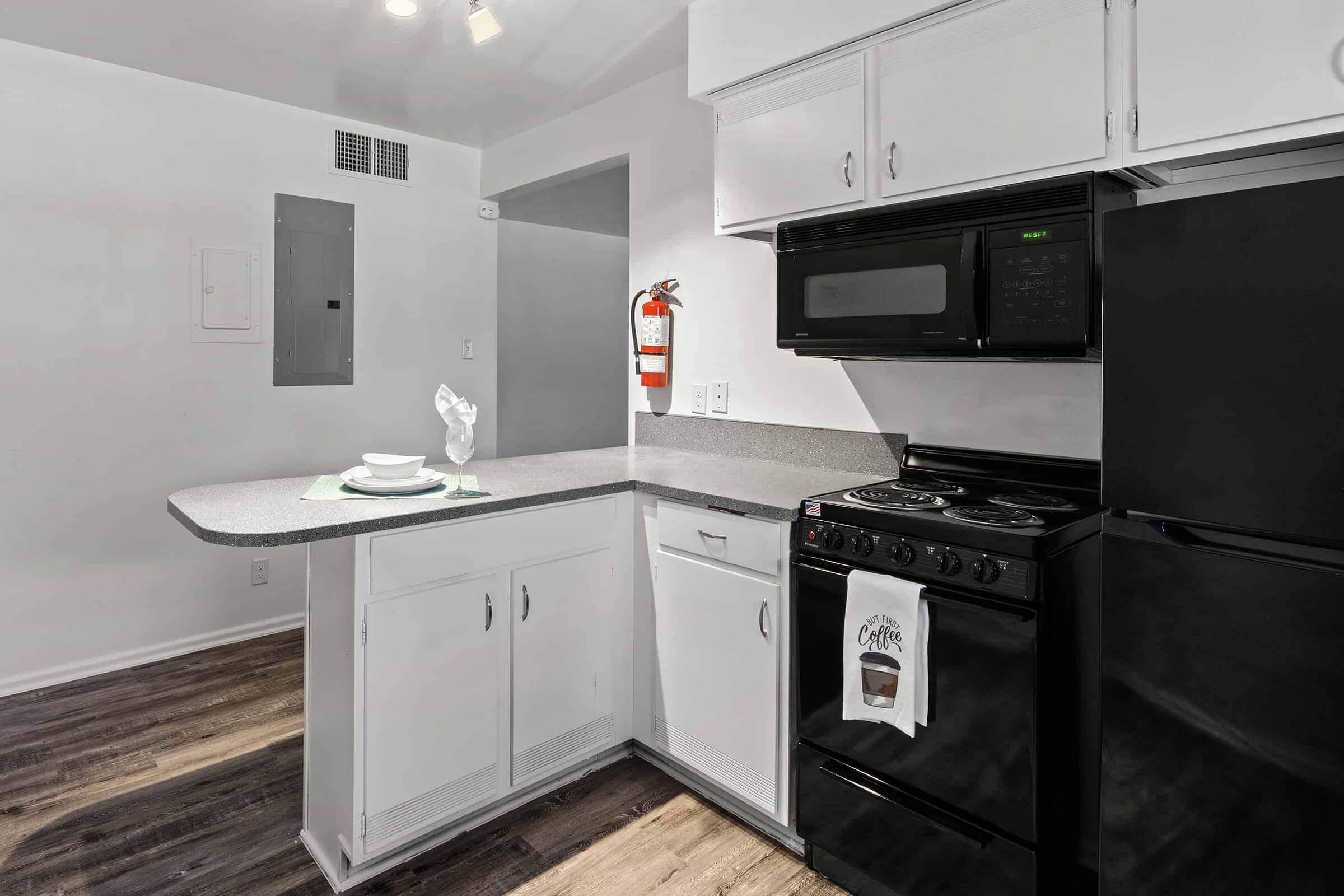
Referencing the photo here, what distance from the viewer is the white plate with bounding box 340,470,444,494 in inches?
79.4

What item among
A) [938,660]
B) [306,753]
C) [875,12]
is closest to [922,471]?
[938,660]

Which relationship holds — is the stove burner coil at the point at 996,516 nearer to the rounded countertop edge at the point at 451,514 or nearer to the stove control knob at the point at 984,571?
the stove control knob at the point at 984,571

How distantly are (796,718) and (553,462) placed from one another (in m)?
1.27

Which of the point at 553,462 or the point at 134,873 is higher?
the point at 553,462

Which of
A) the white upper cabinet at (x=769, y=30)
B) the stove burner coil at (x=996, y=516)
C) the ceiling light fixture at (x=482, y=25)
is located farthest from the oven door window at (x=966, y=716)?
the ceiling light fixture at (x=482, y=25)

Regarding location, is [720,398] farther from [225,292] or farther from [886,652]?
[225,292]

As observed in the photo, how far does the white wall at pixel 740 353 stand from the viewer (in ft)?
6.77

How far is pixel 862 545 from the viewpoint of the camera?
1704mm

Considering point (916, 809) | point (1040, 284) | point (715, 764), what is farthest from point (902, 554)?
point (715, 764)

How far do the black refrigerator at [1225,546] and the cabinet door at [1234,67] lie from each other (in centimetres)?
37

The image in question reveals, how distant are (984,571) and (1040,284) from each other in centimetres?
67

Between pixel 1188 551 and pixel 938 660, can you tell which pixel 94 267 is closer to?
pixel 938 660

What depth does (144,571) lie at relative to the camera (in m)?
3.28

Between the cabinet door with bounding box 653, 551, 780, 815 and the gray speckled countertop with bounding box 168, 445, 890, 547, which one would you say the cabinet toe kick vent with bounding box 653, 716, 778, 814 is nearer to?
the cabinet door with bounding box 653, 551, 780, 815
